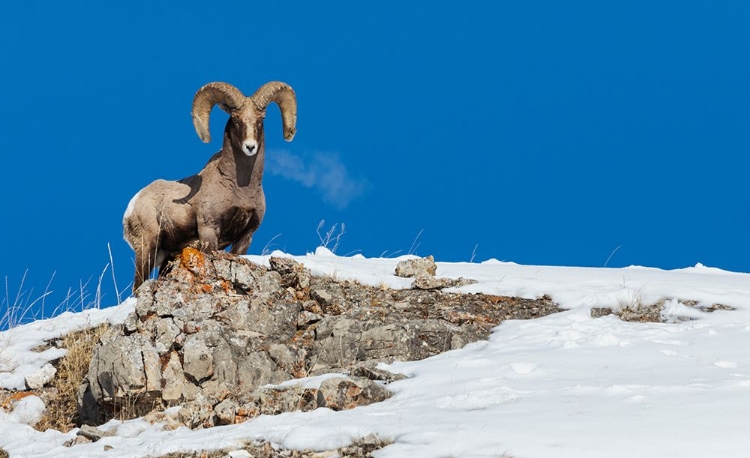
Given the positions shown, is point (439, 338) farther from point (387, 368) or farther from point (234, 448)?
point (234, 448)

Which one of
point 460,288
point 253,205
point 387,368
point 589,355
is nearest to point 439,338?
point 387,368

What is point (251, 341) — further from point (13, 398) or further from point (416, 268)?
point (416, 268)

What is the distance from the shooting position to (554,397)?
5617mm

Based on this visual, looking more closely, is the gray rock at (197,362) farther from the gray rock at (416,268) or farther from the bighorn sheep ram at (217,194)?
the gray rock at (416,268)

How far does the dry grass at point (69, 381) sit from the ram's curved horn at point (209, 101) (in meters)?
2.54

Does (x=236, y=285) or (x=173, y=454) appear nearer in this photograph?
(x=173, y=454)

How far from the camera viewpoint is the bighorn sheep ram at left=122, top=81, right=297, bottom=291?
10.1 meters

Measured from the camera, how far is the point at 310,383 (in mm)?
6734

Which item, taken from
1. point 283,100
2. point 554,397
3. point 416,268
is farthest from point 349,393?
point 283,100

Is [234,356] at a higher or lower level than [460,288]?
lower

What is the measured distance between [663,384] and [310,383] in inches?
102

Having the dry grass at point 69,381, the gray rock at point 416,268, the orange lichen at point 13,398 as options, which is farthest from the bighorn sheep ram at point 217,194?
the orange lichen at point 13,398

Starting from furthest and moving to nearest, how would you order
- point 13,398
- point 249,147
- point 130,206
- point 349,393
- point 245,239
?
point 130,206 < point 245,239 < point 249,147 < point 13,398 < point 349,393

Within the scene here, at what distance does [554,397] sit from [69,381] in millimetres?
5387
